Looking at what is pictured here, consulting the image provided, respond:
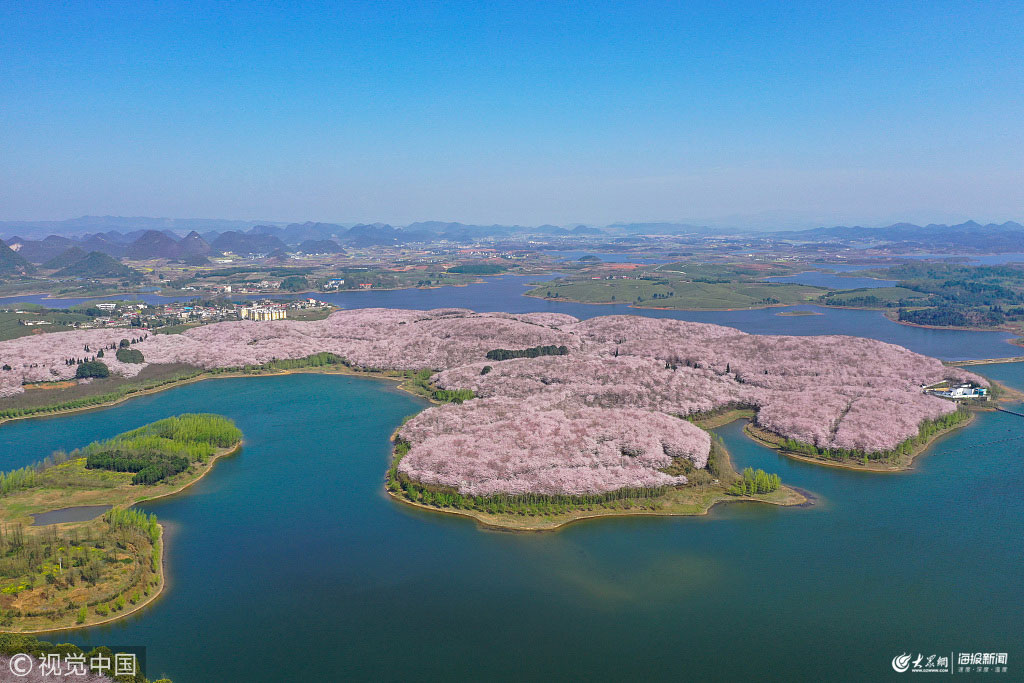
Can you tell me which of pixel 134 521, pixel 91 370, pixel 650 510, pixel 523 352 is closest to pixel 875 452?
pixel 650 510

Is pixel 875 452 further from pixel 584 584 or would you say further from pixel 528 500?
pixel 584 584

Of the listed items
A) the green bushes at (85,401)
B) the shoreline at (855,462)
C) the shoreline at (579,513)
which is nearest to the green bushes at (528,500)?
the shoreline at (579,513)

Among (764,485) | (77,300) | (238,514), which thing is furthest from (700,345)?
(77,300)

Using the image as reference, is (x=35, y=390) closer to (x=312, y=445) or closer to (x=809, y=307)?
(x=312, y=445)

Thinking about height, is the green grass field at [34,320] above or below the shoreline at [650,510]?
above

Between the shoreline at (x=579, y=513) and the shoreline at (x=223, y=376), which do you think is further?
the shoreline at (x=223, y=376)

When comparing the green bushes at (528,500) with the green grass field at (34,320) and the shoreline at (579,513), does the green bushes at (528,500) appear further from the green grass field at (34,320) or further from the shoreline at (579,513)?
the green grass field at (34,320)
